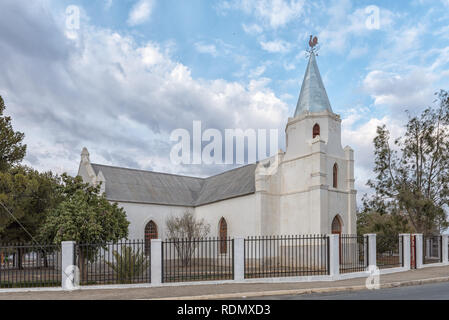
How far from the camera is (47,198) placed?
26.8 metres

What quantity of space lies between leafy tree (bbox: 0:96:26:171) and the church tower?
17177 millimetres

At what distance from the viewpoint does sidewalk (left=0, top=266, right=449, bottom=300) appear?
13.4m

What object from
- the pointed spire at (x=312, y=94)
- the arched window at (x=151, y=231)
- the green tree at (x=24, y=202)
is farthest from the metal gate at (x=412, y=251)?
the green tree at (x=24, y=202)

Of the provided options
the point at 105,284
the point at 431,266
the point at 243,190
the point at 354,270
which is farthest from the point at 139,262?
the point at 431,266

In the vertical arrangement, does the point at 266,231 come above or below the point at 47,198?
below

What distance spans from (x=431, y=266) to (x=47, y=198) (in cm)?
2525

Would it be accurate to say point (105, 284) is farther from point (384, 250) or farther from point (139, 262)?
point (384, 250)

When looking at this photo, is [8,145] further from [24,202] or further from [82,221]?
[82,221]

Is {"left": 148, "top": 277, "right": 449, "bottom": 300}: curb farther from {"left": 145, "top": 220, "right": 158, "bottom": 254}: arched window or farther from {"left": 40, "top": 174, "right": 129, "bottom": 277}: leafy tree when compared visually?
{"left": 145, "top": 220, "right": 158, "bottom": 254}: arched window

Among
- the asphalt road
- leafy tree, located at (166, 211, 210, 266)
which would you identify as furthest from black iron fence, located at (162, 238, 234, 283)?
the asphalt road

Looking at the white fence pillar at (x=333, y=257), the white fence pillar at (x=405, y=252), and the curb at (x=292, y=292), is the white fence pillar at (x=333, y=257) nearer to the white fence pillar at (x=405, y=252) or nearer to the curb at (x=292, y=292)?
the curb at (x=292, y=292)

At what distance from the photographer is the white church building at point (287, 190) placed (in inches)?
1061

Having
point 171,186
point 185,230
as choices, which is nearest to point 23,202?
point 185,230

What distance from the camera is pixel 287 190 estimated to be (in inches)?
1142
